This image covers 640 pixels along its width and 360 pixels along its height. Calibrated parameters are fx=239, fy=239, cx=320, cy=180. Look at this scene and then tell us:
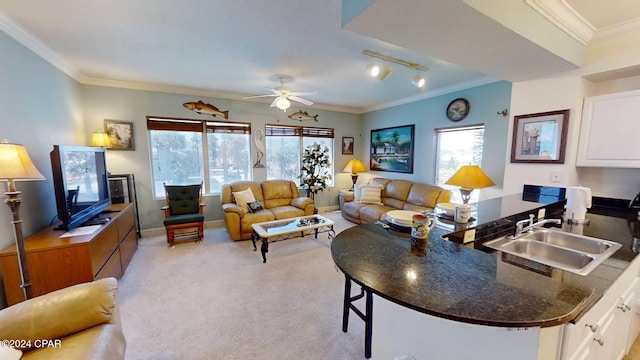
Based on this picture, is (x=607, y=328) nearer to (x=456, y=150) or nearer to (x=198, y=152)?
(x=456, y=150)

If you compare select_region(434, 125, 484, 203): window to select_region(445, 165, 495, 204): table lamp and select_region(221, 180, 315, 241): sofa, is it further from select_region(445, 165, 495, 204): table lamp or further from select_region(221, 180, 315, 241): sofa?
select_region(221, 180, 315, 241): sofa

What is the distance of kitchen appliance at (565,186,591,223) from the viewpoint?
1.92m

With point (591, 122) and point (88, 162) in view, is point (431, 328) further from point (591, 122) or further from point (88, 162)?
point (88, 162)

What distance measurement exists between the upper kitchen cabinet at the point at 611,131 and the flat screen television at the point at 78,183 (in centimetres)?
485

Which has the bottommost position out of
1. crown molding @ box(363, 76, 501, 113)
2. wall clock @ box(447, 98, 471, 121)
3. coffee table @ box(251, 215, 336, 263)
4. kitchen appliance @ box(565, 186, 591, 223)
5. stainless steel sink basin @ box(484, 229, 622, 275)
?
coffee table @ box(251, 215, 336, 263)

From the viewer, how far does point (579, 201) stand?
6.32 ft

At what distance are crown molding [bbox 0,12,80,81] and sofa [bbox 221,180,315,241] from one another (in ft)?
8.30

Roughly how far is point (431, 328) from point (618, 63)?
2760 mm

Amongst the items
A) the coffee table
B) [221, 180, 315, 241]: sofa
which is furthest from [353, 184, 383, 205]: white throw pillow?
the coffee table

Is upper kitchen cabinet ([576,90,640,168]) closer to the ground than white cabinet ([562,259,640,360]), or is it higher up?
higher up

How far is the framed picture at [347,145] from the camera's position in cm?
589

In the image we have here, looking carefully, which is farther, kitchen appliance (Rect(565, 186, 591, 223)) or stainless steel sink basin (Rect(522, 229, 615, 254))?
kitchen appliance (Rect(565, 186, 591, 223))

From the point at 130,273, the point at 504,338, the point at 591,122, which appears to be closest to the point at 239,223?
the point at 130,273

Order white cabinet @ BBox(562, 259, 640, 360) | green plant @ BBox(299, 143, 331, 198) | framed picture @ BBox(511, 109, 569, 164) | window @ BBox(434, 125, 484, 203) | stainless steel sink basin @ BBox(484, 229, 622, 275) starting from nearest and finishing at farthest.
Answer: white cabinet @ BBox(562, 259, 640, 360)
stainless steel sink basin @ BBox(484, 229, 622, 275)
framed picture @ BBox(511, 109, 569, 164)
window @ BBox(434, 125, 484, 203)
green plant @ BBox(299, 143, 331, 198)
